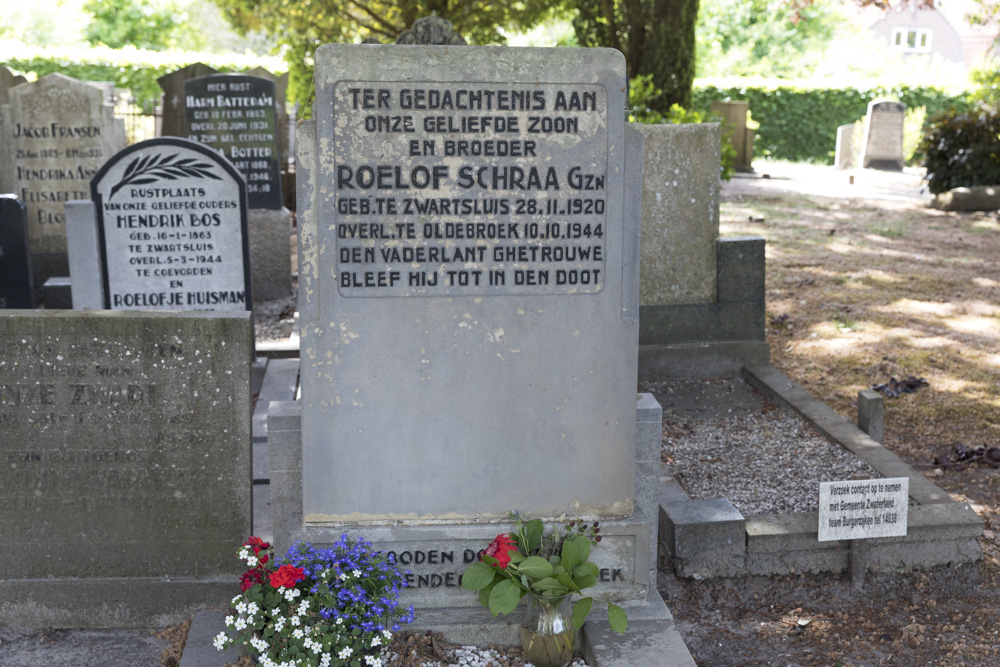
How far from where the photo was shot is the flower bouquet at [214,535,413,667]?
2957 mm

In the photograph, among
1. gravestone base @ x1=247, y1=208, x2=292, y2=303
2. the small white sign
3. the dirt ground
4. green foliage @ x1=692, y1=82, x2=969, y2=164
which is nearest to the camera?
the dirt ground

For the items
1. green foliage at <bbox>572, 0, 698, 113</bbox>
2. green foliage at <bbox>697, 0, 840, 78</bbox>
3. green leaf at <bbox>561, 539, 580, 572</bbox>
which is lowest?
green leaf at <bbox>561, 539, 580, 572</bbox>

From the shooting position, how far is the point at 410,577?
352 cm

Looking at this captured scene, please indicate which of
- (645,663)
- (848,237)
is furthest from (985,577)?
(848,237)

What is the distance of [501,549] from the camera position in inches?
128

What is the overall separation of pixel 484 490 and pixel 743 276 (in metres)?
4.21

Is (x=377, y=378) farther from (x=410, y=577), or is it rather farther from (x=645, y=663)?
(x=645, y=663)

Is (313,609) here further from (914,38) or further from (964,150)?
(914,38)

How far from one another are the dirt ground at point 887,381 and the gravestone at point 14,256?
5.23 metres

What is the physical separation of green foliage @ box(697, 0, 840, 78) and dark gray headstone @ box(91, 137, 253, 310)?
37574 millimetres

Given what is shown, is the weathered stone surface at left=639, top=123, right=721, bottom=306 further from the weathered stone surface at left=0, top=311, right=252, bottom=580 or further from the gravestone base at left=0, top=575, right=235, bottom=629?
the gravestone base at left=0, top=575, right=235, bottom=629

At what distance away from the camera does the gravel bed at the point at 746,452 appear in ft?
16.8

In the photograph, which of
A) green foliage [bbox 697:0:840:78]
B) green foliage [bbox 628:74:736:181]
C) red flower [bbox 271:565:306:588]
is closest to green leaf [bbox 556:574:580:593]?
red flower [bbox 271:565:306:588]

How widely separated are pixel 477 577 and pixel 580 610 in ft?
1.17
